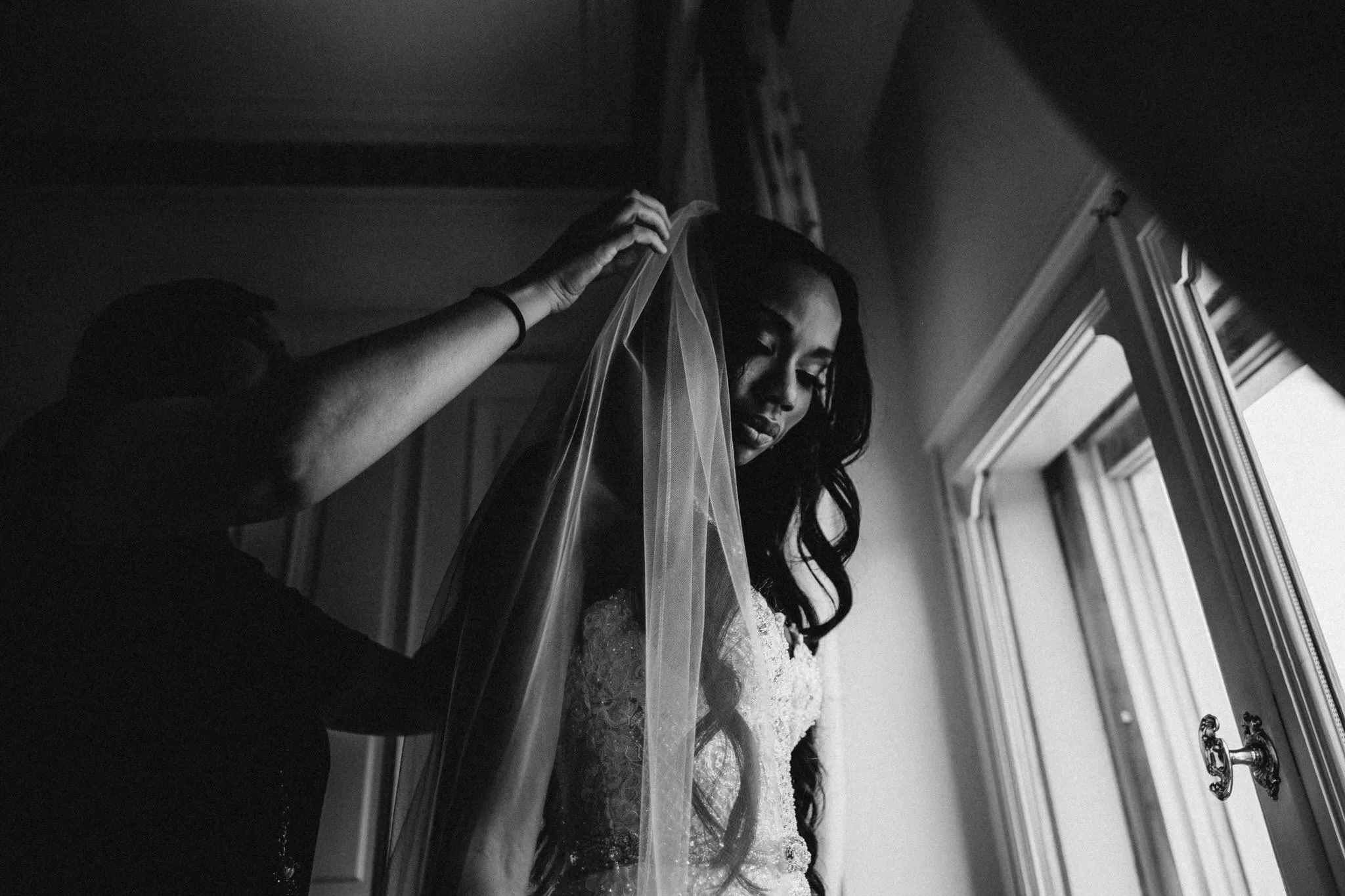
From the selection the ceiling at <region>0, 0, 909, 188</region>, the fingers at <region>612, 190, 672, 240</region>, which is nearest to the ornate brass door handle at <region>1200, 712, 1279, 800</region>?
the fingers at <region>612, 190, 672, 240</region>

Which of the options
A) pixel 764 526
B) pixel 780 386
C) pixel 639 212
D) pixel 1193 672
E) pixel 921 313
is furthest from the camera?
pixel 921 313

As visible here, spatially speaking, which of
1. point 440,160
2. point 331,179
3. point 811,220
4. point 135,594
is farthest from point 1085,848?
point 331,179

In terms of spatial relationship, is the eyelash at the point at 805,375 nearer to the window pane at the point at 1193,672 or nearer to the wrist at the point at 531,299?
the wrist at the point at 531,299

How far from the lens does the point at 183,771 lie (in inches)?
32.8

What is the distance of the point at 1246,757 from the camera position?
0.87 m

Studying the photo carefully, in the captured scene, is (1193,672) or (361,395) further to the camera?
(1193,672)

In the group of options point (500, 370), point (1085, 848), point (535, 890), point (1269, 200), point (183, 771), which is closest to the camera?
point (1269, 200)

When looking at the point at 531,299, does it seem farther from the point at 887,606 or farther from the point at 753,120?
the point at 887,606

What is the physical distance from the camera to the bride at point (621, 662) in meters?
0.62

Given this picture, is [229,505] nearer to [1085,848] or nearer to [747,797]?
[747,797]

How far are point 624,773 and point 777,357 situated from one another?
56cm

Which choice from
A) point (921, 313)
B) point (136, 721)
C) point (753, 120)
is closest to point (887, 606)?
point (921, 313)

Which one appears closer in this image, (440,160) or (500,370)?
(500,370)

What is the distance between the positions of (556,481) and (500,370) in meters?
1.21
